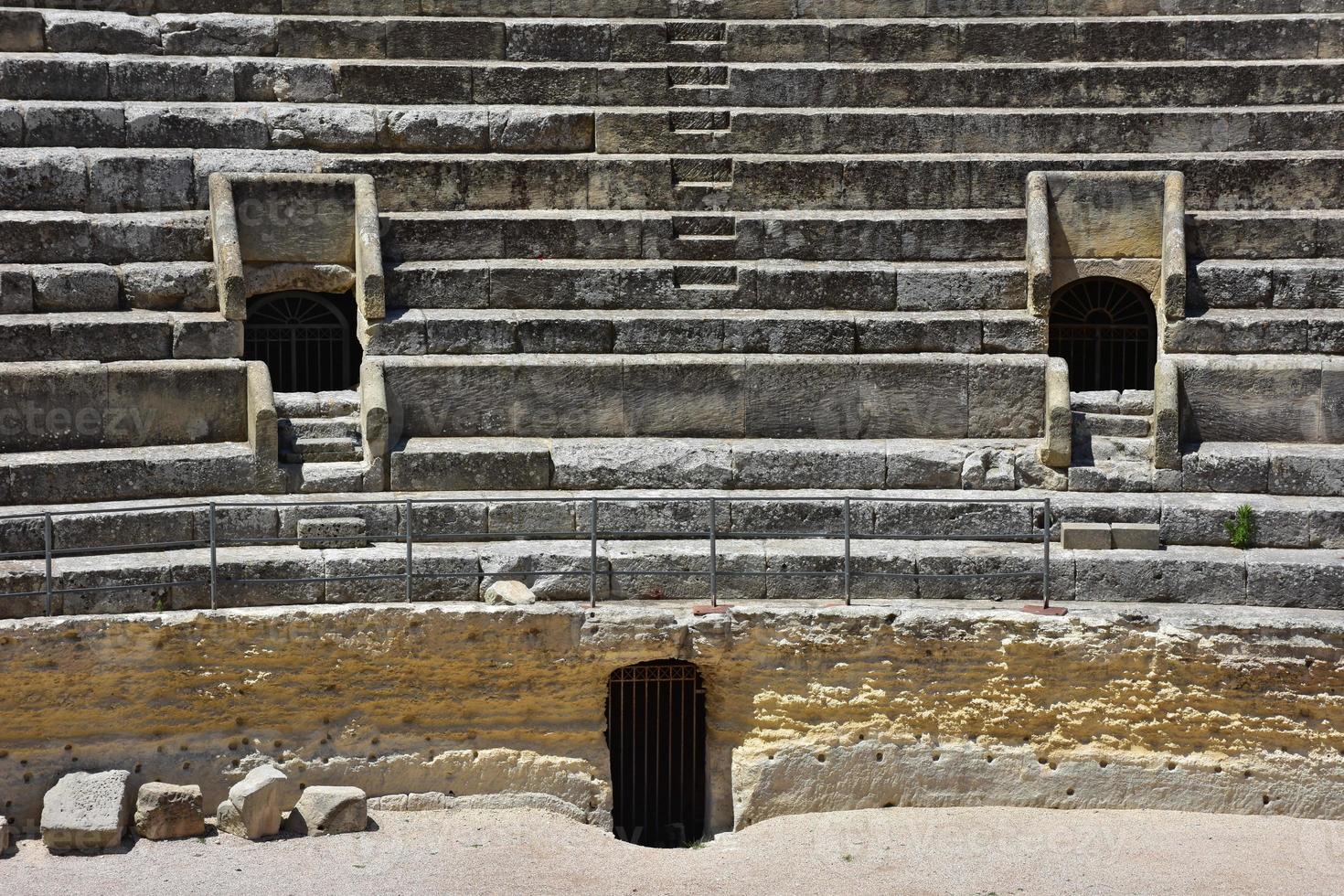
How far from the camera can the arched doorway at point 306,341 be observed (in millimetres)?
18062

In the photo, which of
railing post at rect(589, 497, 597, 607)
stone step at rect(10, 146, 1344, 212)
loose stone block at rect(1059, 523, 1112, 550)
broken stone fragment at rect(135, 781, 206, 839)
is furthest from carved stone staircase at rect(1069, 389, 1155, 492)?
broken stone fragment at rect(135, 781, 206, 839)

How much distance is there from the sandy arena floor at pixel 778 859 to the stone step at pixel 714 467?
Answer: 3.24 meters

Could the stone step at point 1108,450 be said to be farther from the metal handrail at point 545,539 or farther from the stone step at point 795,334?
the stone step at point 795,334

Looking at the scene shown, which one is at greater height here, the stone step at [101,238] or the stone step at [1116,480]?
the stone step at [101,238]

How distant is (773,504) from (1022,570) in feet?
7.36

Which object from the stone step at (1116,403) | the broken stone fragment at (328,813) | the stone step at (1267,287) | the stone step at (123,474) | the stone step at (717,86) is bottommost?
the broken stone fragment at (328,813)

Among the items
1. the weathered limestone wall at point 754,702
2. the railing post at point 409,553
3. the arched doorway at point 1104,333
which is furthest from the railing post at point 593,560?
the arched doorway at point 1104,333

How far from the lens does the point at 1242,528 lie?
51.5ft

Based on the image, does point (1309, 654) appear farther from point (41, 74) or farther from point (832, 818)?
point (41, 74)

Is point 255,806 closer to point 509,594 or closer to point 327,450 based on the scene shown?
point 509,594

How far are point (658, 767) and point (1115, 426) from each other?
5.43 meters

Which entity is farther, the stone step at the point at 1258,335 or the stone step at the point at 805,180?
the stone step at the point at 805,180

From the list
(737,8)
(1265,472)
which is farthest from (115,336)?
(1265,472)

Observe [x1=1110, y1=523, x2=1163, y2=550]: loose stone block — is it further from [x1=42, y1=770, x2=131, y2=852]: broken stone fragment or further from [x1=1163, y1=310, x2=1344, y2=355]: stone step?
[x1=42, y1=770, x2=131, y2=852]: broken stone fragment
